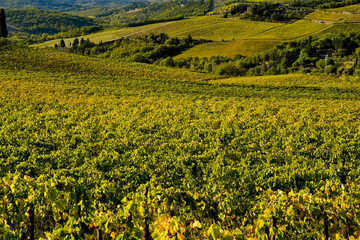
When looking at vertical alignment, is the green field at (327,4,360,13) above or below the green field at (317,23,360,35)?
above

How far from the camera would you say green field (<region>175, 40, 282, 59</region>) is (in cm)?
14350

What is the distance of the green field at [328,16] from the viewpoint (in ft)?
578

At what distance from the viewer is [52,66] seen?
2591 inches

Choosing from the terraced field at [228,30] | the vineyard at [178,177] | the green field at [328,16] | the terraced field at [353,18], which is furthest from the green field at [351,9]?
the vineyard at [178,177]

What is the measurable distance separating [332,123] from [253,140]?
7295 millimetres

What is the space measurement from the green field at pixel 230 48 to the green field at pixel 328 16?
60762 mm

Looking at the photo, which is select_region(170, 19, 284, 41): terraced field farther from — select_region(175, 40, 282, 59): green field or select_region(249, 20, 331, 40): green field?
select_region(175, 40, 282, 59): green field

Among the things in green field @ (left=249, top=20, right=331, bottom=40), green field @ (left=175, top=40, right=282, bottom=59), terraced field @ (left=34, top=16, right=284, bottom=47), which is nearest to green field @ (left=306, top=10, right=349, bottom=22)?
green field @ (left=249, top=20, right=331, bottom=40)

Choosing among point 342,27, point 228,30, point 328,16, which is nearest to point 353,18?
point 328,16

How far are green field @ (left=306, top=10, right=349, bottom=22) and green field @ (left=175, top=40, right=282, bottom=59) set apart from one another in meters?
60.8

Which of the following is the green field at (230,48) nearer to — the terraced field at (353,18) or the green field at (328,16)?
the green field at (328,16)

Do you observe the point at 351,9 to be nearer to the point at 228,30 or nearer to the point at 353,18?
the point at 353,18

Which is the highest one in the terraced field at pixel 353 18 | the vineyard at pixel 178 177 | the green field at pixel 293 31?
the terraced field at pixel 353 18

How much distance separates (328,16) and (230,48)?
305 ft
